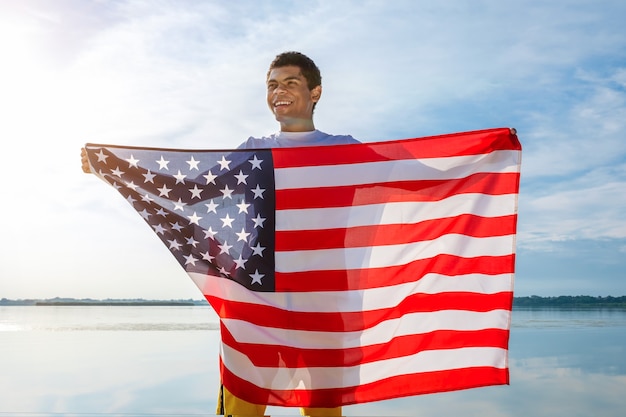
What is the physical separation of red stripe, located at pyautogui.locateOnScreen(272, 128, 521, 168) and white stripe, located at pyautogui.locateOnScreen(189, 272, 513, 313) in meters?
0.65

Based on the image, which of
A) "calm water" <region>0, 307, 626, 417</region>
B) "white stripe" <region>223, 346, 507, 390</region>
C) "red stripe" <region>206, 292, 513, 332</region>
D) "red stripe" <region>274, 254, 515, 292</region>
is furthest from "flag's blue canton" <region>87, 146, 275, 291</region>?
"calm water" <region>0, 307, 626, 417</region>

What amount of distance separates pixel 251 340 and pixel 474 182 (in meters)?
1.41

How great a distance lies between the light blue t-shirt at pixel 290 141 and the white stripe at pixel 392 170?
0.21 metres

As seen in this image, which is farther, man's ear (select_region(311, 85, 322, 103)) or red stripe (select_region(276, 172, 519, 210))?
man's ear (select_region(311, 85, 322, 103))

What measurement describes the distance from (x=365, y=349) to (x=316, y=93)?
145 cm

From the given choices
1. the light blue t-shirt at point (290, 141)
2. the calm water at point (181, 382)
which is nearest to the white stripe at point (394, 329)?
the light blue t-shirt at point (290, 141)

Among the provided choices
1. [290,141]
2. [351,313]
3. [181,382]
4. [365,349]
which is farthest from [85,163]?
[181,382]

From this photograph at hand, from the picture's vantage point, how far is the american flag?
10.1 feet

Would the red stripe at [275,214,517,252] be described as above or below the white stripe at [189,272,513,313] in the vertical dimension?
above

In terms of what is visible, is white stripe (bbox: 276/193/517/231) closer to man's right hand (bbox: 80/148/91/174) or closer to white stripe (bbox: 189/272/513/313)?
white stripe (bbox: 189/272/513/313)

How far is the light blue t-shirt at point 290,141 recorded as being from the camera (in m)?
3.40

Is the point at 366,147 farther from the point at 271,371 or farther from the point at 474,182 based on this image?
the point at 271,371

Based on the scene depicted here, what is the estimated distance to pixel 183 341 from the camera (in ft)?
46.9

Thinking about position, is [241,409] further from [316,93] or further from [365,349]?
[316,93]
